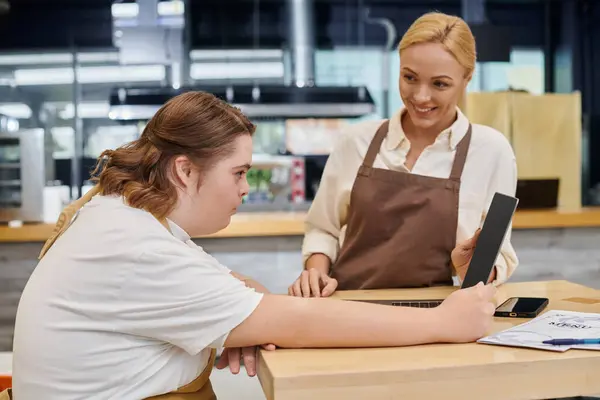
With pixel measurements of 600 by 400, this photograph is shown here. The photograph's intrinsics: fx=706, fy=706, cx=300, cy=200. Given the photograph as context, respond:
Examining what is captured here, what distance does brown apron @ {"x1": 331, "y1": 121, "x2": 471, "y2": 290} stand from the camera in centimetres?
192

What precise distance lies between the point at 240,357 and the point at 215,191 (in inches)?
12.5

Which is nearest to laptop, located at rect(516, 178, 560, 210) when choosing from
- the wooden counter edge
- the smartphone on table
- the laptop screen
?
the wooden counter edge

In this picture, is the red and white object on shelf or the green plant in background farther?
the red and white object on shelf

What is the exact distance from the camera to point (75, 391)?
120 cm

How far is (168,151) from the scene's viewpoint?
51.4 inches

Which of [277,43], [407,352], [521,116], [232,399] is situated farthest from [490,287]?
[277,43]

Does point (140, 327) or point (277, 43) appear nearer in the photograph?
point (140, 327)

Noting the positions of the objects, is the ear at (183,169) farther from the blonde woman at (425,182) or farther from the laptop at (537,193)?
the laptop at (537,193)

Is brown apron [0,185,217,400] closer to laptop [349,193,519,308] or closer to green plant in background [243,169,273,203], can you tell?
laptop [349,193,519,308]

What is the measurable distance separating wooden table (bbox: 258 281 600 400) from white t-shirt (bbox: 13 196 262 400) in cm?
15

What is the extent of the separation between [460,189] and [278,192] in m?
3.96

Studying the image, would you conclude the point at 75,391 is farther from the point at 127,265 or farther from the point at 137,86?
the point at 137,86

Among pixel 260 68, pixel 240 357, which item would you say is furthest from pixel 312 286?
pixel 260 68

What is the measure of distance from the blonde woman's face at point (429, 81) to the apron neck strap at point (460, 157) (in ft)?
0.29
